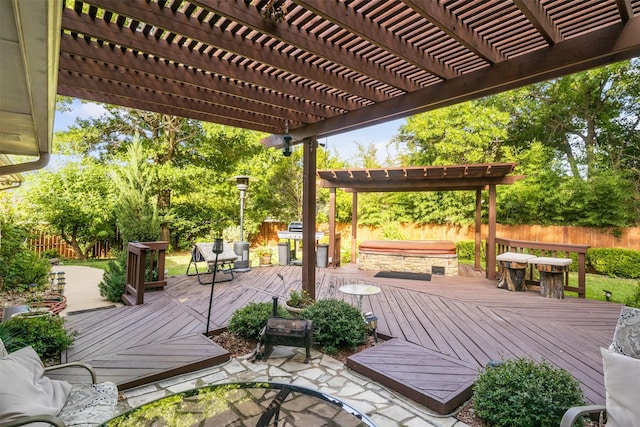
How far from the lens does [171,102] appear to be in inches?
145

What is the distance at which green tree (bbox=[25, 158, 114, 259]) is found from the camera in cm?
1020

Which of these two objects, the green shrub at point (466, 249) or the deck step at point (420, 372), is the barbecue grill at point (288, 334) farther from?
the green shrub at point (466, 249)

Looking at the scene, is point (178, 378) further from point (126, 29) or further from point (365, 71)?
point (365, 71)

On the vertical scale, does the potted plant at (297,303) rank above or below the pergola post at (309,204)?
below

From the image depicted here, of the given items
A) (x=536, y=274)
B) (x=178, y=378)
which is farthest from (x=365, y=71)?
(x=536, y=274)

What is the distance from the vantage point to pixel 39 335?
3014 millimetres

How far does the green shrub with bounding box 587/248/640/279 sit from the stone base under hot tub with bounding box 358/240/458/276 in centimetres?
530

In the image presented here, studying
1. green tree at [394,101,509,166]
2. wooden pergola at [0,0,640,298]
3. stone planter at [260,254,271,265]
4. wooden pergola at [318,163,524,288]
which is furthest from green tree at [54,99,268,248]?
green tree at [394,101,509,166]

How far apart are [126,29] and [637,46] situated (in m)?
3.52

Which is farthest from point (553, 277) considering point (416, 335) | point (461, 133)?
point (461, 133)

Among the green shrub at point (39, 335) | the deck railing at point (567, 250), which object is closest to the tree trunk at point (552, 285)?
the deck railing at point (567, 250)

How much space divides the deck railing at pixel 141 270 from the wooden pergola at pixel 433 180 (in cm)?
424

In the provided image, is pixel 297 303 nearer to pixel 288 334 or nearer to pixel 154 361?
pixel 288 334

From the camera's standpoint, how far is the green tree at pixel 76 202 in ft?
33.5
